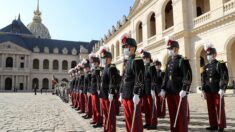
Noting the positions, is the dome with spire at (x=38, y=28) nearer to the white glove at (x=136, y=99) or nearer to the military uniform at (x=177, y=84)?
the military uniform at (x=177, y=84)

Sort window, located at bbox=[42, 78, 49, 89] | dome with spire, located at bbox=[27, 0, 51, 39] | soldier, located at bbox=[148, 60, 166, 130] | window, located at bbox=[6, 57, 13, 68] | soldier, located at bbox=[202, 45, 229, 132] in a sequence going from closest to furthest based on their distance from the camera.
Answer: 1. soldier, located at bbox=[202, 45, 229, 132]
2. soldier, located at bbox=[148, 60, 166, 130]
3. window, located at bbox=[6, 57, 13, 68]
4. window, located at bbox=[42, 78, 49, 89]
5. dome with spire, located at bbox=[27, 0, 51, 39]

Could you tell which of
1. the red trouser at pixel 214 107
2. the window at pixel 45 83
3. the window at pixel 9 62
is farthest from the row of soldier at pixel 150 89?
the window at pixel 45 83

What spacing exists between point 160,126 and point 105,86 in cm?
189

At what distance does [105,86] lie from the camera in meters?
6.22

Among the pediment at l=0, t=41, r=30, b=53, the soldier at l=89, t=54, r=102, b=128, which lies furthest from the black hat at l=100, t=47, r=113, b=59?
the pediment at l=0, t=41, r=30, b=53

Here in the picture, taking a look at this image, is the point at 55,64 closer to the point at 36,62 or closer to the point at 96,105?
the point at 36,62

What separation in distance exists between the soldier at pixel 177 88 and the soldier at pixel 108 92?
3.92ft

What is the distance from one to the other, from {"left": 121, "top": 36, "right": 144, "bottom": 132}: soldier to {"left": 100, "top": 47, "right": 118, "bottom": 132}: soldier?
0.79 m

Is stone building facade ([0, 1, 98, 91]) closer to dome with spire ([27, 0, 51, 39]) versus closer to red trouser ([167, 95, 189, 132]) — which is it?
dome with spire ([27, 0, 51, 39])

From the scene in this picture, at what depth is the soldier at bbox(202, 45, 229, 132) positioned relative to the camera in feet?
19.0

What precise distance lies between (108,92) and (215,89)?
8.72ft

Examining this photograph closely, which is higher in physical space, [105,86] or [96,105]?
[105,86]

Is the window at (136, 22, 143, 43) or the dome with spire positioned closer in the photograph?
the window at (136, 22, 143, 43)

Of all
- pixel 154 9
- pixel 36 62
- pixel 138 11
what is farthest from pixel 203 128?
pixel 36 62
